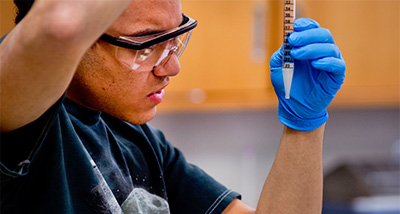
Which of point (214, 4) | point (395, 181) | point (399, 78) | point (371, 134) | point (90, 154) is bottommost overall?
point (395, 181)

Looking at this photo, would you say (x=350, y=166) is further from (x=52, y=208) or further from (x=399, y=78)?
(x=52, y=208)

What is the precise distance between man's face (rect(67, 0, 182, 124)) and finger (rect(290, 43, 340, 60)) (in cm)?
28

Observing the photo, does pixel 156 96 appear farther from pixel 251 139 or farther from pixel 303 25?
pixel 251 139

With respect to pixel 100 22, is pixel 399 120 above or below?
below

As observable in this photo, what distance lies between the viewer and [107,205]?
3.24ft

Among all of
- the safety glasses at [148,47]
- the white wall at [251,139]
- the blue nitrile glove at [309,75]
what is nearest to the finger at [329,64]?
the blue nitrile glove at [309,75]

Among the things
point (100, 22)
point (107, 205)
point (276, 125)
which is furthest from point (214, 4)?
point (100, 22)

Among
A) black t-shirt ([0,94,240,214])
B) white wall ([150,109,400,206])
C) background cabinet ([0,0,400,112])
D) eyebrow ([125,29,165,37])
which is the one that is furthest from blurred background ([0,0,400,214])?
eyebrow ([125,29,165,37])

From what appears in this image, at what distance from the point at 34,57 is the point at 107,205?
0.47 meters

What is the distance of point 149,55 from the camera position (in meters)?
1.02

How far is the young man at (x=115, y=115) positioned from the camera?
63 cm

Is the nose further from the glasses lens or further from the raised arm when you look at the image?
the raised arm

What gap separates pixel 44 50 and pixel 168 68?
492mm

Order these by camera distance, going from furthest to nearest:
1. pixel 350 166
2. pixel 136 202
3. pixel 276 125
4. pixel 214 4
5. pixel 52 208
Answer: pixel 276 125
pixel 350 166
pixel 214 4
pixel 136 202
pixel 52 208
